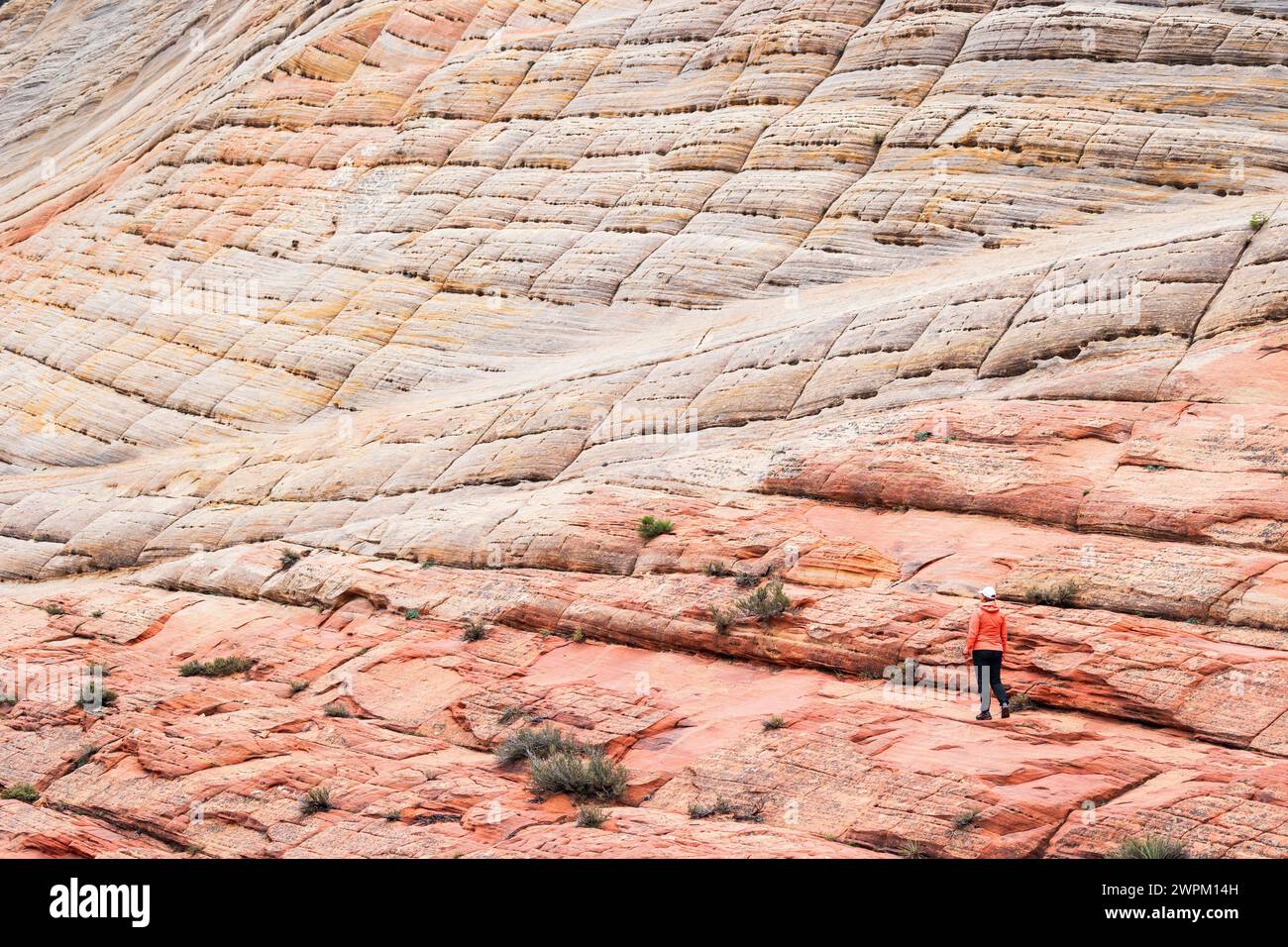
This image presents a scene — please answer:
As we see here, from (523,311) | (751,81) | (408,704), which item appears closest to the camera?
(408,704)

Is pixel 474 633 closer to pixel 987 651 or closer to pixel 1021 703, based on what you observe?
pixel 987 651

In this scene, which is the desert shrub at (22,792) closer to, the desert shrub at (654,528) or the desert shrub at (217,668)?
the desert shrub at (217,668)

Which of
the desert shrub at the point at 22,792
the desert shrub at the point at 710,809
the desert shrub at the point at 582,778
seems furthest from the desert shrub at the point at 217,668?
the desert shrub at the point at 710,809

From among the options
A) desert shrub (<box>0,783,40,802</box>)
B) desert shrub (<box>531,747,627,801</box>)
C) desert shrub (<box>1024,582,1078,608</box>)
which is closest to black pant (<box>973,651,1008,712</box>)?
desert shrub (<box>1024,582,1078,608</box>)

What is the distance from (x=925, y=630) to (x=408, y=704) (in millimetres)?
6662

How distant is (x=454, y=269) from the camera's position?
102 feet

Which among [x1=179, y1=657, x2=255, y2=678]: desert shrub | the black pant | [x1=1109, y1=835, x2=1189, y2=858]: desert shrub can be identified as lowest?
[x1=179, y1=657, x2=255, y2=678]: desert shrub

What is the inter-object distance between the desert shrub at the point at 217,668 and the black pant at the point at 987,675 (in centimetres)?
1053

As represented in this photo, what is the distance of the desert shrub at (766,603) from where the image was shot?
51.1 feet

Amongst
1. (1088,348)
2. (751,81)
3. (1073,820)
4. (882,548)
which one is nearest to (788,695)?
(882,548)

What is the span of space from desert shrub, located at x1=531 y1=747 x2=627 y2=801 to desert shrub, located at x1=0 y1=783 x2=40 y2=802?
648 cm

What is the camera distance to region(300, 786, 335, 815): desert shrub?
532 inches

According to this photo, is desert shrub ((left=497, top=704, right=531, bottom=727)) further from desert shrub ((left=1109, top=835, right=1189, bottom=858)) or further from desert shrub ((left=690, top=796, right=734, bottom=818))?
desert shrub ((left=1109, top=835, right=1189, bottom=858))

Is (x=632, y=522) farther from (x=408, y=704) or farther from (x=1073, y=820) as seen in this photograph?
(x=1073, y=820)
